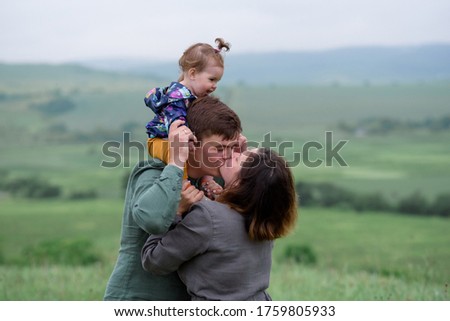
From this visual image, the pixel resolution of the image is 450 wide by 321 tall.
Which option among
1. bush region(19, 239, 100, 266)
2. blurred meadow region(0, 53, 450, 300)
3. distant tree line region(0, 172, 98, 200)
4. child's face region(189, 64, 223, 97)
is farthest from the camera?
distant tree line region(0, 172, 98, 200)

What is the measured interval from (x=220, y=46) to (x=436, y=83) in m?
28.9

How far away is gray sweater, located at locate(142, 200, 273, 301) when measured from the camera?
106 inches

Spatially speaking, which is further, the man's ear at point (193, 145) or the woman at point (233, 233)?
the man's ear at point (193, 145)

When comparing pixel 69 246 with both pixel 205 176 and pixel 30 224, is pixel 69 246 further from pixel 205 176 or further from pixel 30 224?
pixel 30 224

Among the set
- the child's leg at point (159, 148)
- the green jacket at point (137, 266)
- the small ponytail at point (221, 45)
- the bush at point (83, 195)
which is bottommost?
the bush at point (83, 195)

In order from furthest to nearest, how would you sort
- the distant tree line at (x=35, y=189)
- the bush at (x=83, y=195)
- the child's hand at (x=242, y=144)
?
1. the distant tree line at (x=35, y=189)
2. the bush at (x=83, y=195)
3. the child's hand at (x=242, y=144)

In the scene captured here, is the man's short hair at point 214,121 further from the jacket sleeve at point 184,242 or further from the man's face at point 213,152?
the jacket sleeve at point 184,242

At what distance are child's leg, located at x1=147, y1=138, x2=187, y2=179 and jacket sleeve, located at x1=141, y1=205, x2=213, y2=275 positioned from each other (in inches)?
13.0

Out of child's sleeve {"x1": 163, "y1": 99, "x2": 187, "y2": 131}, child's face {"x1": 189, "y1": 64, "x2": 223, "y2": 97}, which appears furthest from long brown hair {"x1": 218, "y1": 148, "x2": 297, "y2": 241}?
child's face {"x1": 189, "y1": 64, "x2": 223, "y2": 97}

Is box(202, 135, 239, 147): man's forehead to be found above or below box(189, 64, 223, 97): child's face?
below

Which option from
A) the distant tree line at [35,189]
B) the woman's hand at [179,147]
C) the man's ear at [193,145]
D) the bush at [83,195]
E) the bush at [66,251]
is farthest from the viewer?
the distant tree line at [35,189]

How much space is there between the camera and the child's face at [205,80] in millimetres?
3459

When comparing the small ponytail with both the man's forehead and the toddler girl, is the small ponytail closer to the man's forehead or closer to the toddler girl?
the toddler girl

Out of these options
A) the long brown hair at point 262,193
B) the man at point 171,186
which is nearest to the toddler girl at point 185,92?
the man at point 171,186
